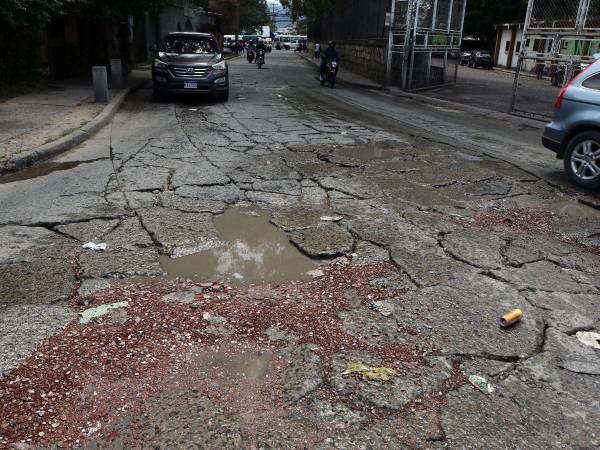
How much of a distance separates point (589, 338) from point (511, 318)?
0.51 meters

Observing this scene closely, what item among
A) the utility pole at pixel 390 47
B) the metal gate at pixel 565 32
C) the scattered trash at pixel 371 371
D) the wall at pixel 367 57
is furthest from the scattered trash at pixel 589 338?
the wall at pixel 367 57

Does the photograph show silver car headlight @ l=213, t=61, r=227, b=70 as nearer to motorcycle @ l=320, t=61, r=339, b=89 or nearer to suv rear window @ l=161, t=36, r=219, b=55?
suv rear window @ l=161, t=36, r=219, b=55

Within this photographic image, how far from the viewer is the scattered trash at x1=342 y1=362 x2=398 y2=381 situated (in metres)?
2.86

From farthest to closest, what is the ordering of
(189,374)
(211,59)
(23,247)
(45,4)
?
(211,59) → (45,4) → (23,247) → (189,374)

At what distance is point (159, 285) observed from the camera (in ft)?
12.5

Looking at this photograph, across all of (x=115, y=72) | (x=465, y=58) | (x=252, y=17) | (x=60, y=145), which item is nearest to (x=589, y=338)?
(x=60, y=145)

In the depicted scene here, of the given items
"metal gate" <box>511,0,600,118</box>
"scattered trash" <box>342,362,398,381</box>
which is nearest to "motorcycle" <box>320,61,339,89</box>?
"metal gate" <box>511,0,600,118</box>

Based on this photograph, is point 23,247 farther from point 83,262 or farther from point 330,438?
point 330,438

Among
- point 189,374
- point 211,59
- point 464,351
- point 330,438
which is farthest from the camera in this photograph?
point 211,59

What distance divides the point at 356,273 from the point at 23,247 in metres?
2.91

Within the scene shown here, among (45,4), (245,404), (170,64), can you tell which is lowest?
(245,404)

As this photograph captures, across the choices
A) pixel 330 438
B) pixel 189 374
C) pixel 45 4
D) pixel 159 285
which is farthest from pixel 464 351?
pixel 45 4

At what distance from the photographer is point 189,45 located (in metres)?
14.0

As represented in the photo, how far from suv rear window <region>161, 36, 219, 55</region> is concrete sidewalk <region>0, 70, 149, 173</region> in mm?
1855
